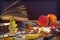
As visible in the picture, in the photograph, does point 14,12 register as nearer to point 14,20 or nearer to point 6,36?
point 14,20

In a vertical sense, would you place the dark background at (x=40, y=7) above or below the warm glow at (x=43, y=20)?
above

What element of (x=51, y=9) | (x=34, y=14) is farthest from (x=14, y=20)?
(x=51, y=9)

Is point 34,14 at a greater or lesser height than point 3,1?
lesser

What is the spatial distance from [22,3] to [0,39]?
1.13 ft

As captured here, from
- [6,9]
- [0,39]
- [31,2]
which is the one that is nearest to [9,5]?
[6,9]

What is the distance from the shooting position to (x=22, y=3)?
1.58m

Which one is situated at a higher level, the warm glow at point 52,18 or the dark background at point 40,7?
the dark background at point 40,7

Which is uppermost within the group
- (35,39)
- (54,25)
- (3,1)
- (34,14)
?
(3,1)

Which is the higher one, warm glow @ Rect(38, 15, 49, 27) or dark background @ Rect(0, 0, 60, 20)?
dark background @ Rect(0, 0, 60, 20)

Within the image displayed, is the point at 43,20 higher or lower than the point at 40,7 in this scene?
lower

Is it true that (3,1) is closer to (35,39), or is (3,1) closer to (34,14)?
(34,14)

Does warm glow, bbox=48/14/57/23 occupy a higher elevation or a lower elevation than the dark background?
lower

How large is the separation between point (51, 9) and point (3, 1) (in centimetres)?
40

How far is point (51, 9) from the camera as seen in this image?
1587 millimetres
